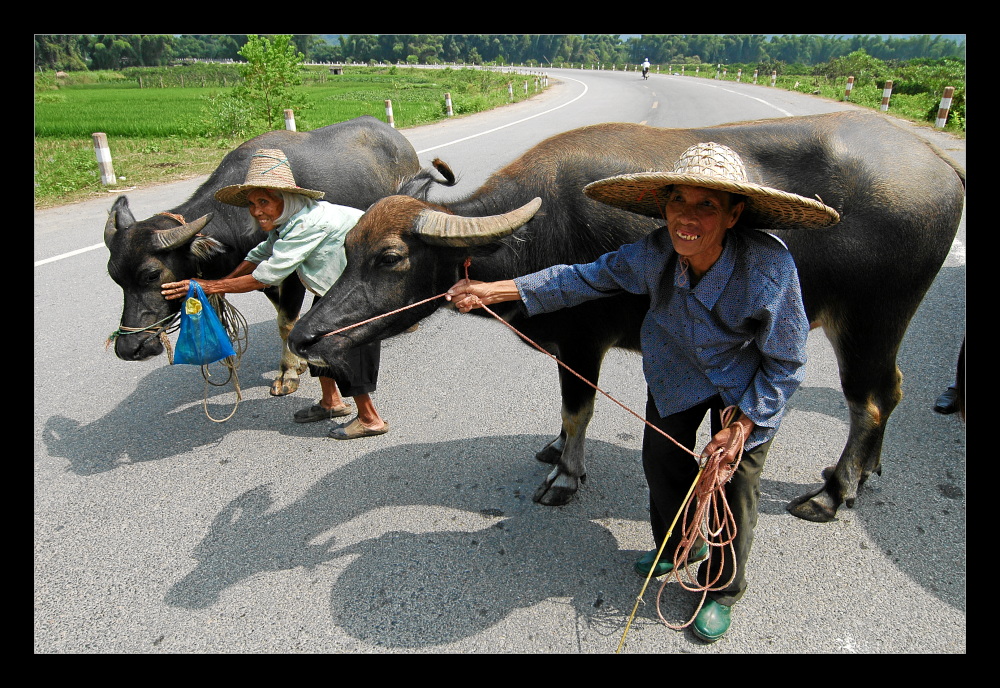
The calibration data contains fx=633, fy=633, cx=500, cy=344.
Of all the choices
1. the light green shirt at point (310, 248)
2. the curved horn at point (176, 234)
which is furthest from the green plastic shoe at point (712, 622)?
the curved horn at point (176, 234)

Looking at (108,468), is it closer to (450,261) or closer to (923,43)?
(450,261)

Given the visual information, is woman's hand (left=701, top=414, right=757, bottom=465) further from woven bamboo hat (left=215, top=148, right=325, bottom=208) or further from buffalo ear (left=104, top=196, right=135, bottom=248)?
buffalo ear (left=104, top=196, right=135, bottom=248)

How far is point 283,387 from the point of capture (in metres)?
4.31

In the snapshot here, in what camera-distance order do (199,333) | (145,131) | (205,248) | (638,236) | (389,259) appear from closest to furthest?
(389,259)
(638,236)
(199,333)
(205,248)
(145,131)

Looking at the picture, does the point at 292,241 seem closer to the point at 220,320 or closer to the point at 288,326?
the point at 220,320

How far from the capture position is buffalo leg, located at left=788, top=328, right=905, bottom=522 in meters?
2.92

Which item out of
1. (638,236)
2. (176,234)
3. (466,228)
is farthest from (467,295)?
(176,234)

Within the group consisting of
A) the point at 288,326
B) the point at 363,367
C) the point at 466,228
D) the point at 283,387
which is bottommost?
the point at 283,387

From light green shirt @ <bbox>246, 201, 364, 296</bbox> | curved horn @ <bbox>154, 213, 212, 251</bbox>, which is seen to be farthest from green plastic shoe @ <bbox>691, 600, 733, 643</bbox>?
curved horn @ <bbox>154, 213, 212, 251</bbox>

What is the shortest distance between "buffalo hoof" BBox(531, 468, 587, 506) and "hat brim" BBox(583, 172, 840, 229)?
138 cm

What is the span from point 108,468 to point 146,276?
110 cm

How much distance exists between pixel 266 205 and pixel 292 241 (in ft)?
1.02

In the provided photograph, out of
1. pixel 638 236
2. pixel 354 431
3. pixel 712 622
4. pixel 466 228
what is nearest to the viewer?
pixel 712 622

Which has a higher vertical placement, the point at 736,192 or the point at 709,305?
the point at 736,192
